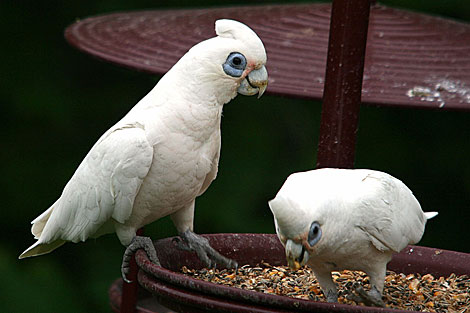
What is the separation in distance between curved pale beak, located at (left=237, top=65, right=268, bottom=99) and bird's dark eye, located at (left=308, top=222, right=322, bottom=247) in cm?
69

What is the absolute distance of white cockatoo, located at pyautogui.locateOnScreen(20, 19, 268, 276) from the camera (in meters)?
2.43

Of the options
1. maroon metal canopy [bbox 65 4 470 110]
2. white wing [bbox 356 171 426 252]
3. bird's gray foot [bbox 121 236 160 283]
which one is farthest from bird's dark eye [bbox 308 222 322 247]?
maroon metal canopy [bbox 65 4 470 110]

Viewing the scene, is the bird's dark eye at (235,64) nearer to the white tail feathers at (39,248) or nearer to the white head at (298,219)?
the white head at (298,219)

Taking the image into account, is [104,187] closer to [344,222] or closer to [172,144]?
[172,144]

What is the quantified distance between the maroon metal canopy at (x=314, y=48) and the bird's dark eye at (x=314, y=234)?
0.95m

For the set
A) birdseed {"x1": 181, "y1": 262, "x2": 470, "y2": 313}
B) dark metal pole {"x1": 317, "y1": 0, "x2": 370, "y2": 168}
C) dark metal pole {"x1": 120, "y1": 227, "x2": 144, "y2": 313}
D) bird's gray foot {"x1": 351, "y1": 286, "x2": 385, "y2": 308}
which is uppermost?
dark metal pole {"x1": 317, "y1": 0, "x2": 370, "y2": 168}

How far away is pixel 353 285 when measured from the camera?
236 cm

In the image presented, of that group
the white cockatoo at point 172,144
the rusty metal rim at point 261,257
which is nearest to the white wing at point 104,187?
the white cockatoo at point 172,144

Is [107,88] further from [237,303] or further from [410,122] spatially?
[237,303]

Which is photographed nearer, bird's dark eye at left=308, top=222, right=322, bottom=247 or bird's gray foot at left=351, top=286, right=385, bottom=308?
bird's dark eye at left=308, top=222, right=322, bottom=247

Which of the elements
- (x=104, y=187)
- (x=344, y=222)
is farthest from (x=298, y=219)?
(x=104, y=187)

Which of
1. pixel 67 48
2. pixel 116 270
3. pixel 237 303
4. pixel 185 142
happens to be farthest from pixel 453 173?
pixel 237 303

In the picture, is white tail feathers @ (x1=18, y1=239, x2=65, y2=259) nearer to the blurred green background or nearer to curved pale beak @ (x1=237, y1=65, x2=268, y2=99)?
curved pale beak @ (x1=237, y1=65, x2=268, y2=99)

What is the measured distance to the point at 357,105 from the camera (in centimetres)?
271
